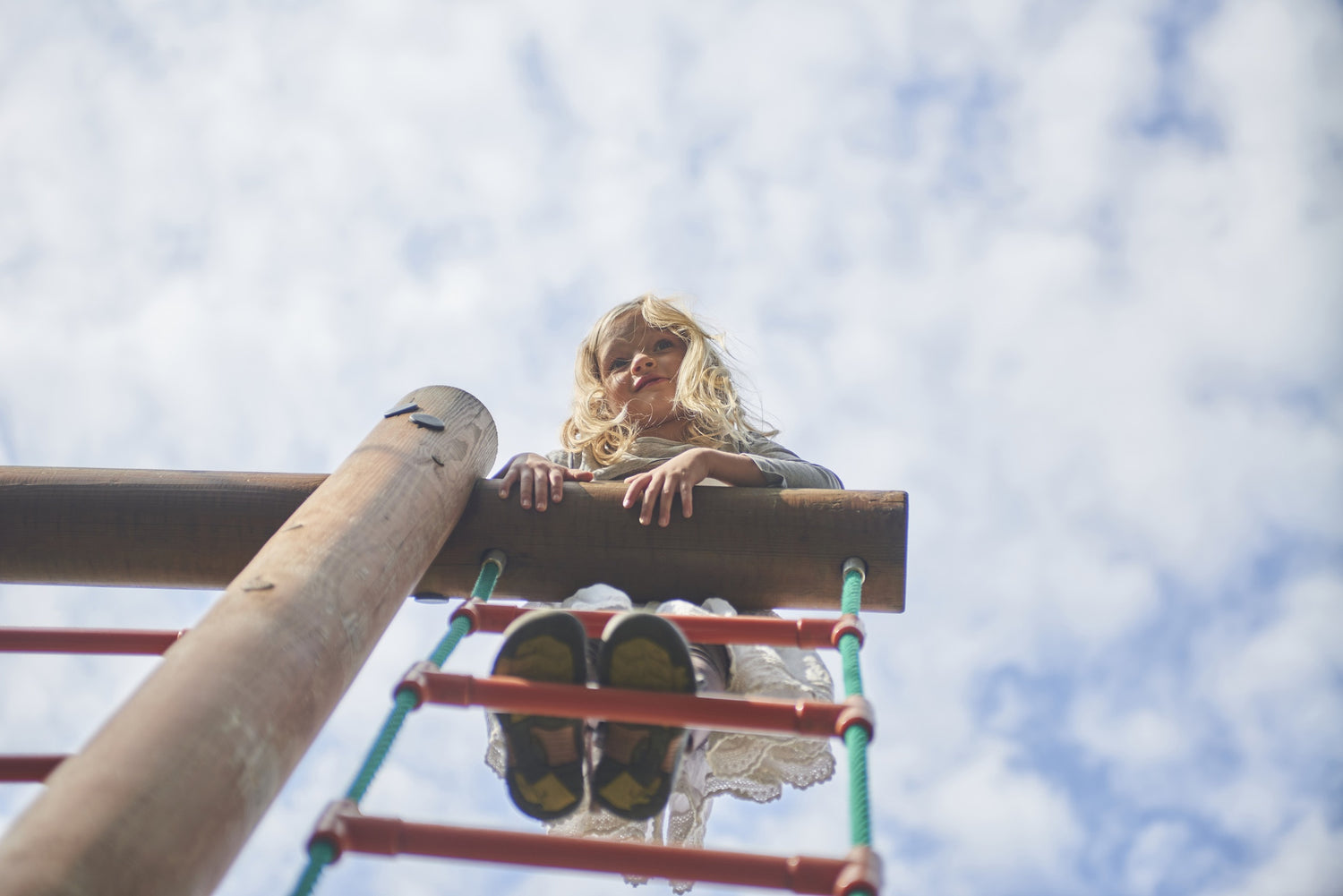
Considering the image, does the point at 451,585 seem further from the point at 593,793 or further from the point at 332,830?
the point at 332,830

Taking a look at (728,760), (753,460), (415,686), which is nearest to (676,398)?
(753,460)

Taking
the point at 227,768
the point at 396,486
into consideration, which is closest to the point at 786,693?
the point at 396,486

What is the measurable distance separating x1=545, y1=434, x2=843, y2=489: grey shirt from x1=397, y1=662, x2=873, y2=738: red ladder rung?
0.93 metres

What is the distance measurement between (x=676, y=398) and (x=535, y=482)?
1.06 m

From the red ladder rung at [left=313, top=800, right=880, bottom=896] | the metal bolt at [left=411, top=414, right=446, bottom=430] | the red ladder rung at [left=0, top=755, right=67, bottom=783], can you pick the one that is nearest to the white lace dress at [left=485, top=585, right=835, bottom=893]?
the metal bolt at [left=411, top=414, right=446, bottom=430]

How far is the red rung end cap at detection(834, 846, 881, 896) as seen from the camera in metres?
1.38

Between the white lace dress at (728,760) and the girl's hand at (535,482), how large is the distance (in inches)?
8.0

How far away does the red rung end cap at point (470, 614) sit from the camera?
2.07 meters

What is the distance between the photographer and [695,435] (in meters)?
3.22

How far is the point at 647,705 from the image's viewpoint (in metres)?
1.68

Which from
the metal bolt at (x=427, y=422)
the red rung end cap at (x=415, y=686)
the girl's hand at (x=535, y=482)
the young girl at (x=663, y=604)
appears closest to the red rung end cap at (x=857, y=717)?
the young girl at (x=663, y=604)

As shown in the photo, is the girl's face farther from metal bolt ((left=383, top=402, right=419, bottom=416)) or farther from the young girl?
metal bolt ((left=383, top=402, right=419, bottom=416))

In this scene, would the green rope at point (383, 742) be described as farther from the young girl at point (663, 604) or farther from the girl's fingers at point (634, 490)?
the girl's fingers at point (634, 490)

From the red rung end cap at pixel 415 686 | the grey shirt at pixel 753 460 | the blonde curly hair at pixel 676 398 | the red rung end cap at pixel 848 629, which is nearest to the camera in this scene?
the red rung end cap at pixel 415 686
